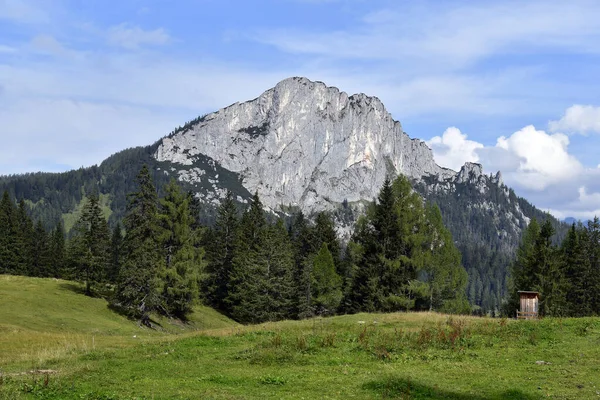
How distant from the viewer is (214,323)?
70.1 meters

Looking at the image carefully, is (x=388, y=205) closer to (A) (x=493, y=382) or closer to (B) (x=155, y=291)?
(B) (x=155, y=291)

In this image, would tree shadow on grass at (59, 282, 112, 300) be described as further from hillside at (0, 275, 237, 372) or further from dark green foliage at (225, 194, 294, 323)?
dark green foliage at (225, 194, 294, 323)

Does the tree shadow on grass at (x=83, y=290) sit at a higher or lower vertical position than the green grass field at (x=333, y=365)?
lower

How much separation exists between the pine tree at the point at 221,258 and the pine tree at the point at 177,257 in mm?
13195

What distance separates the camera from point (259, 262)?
67.6 metres

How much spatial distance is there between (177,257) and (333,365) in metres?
46.6

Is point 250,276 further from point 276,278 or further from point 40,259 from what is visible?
point 40,259

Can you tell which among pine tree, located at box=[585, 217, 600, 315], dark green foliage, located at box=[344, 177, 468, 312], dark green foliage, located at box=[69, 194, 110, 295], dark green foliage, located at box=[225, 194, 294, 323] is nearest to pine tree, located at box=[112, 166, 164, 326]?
dark green foliage, located at box=[69, 194, 110, 295]

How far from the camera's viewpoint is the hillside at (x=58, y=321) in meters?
31.3

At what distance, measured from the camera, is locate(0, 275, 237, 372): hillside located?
1231 inches

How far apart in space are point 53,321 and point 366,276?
31.2 meters

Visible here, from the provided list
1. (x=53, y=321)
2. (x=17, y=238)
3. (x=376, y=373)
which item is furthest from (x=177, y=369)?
(x=17, y=238)

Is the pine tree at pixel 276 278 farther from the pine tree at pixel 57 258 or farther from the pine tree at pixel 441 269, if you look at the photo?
the pine tree at pixel 57 258

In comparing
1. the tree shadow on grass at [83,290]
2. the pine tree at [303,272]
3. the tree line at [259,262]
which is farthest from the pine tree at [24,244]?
the pine tree at [303,272]
